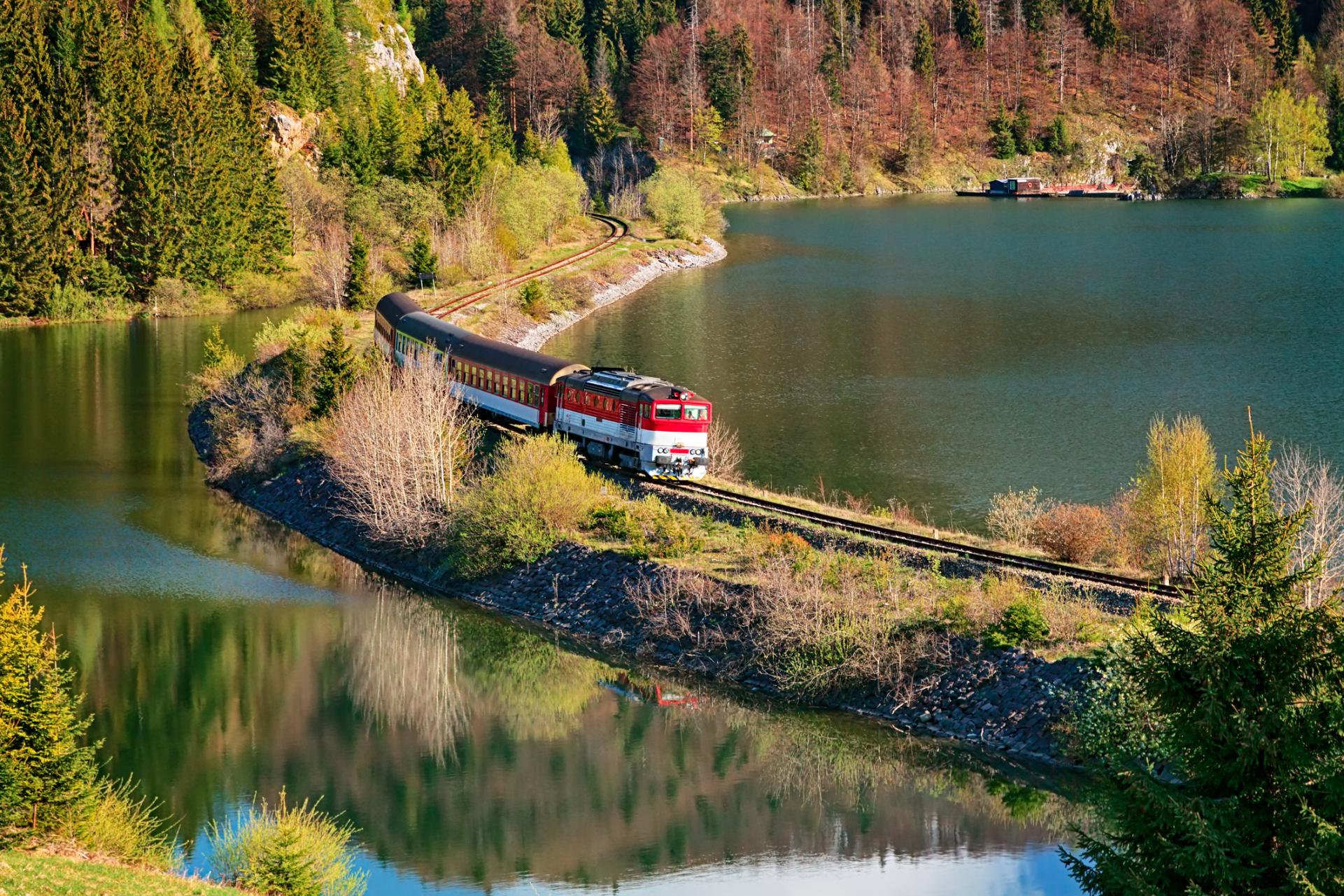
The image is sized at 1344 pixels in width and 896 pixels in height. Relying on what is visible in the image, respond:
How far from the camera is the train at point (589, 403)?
5178 cm

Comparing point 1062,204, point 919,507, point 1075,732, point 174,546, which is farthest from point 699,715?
point 1062,204

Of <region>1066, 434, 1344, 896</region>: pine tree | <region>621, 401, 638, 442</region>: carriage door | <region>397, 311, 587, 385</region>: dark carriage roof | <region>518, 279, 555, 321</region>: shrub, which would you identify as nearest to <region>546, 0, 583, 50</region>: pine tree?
<region>518, 279, 555, 321</region>: shrub

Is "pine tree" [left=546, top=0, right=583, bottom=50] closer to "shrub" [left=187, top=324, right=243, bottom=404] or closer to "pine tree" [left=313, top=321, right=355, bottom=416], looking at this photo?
"shrub" [left=187, top=324, right=243, bottom=404]

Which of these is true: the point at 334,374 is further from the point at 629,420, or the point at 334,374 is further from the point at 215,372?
the point at 629,420

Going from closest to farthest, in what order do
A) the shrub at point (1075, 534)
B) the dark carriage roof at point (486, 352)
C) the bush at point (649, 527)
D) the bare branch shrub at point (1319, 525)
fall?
1. the bare branch shrub at point (1319, 525)
2. the shrub at point (1075, 534)
3. the bush at point (649, 527)
4. the dark carriage roof at point (486, 352)

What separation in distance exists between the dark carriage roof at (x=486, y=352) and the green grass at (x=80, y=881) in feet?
106

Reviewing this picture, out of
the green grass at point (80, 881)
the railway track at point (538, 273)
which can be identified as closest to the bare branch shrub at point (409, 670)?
the green grass at point (80, 881)

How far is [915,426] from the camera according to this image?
67812 millimetres

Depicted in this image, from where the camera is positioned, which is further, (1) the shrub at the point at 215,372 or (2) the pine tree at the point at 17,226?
(2) the pine tree at the point at 17,226

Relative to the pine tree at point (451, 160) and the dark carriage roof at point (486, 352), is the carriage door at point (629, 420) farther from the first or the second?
the pine tree at point (451, 160)

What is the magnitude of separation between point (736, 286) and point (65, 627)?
243 ft

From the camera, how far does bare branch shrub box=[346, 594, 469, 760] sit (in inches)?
1574

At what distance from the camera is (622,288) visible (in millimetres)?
111812

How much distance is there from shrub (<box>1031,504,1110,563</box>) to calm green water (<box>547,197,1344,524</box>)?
7702 mm
